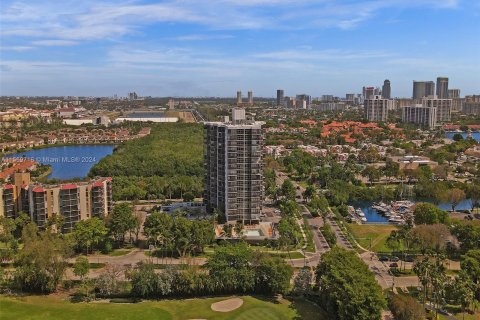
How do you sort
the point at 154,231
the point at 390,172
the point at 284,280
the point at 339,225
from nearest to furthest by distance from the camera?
the point at 284,280 < the point at 154,231 < the point at 339,225 < the point at 390,172

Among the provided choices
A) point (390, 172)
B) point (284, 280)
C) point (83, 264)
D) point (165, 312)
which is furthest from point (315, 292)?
point (390, 172)

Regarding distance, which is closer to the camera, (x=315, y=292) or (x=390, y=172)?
(x=315, y=292)

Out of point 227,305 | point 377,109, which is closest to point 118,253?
point 227,305

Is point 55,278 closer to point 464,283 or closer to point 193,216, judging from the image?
point 193,216

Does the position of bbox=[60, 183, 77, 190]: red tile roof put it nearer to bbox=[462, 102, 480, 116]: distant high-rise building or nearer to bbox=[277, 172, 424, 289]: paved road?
bbox=[277, 172, 424, 289]: paved road

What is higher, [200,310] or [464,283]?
[464,283]

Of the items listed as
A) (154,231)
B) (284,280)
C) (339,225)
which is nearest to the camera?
(284,280)
